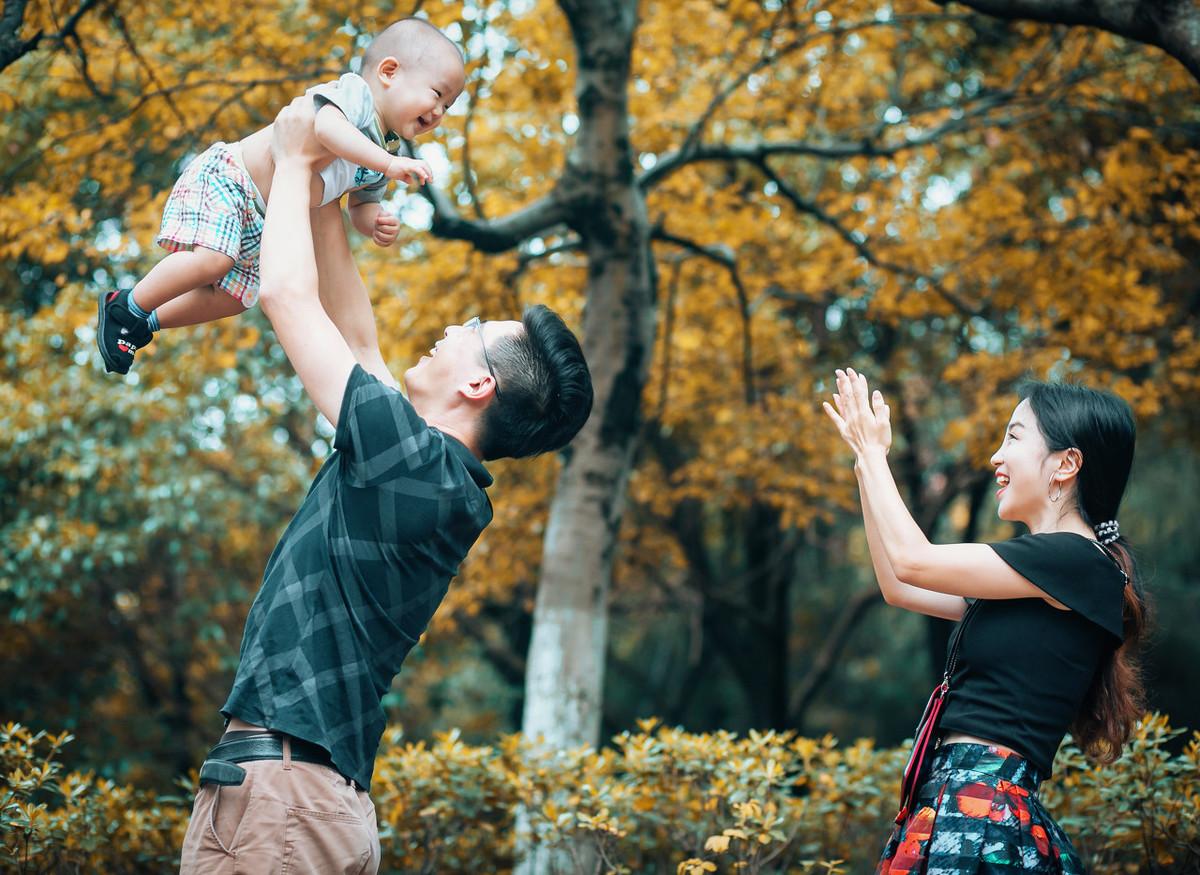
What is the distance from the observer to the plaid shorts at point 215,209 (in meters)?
2.30

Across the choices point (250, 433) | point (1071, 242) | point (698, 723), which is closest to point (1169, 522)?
point (1071, 242)

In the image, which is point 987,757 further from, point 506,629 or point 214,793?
point 506,629

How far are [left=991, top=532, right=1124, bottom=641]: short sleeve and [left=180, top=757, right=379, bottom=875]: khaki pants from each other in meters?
1.39

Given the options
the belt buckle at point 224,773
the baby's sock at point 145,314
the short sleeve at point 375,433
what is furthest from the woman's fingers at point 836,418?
the baby's sock at point 145,314

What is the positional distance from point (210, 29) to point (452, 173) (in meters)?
→ 1.95

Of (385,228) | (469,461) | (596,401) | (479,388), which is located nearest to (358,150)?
(385,228)

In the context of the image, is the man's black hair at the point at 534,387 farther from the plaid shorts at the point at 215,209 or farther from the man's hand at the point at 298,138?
the plaid shorts at the point at 215,209

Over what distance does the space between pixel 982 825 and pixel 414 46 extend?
2025 mm

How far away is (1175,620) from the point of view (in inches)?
416

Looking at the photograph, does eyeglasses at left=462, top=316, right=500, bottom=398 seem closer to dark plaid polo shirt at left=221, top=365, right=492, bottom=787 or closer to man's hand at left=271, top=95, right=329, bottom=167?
dark plaid polo shirt at left=221, top=365, right=492, bottom=787

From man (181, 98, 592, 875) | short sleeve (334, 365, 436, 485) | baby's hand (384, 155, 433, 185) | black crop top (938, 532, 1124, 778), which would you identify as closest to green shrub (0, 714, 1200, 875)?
black crop top (938, 532, 1124, 778)

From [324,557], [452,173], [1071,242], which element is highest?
[452,173]

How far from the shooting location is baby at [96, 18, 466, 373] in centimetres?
230

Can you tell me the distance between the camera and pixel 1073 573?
219 cm
